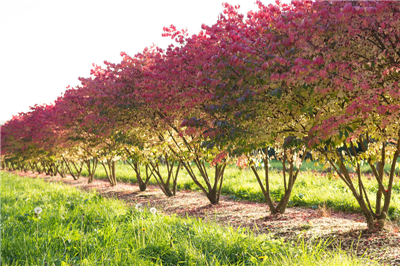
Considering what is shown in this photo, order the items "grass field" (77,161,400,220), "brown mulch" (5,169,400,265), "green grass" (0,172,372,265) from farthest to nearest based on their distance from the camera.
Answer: "grass field" (77,161,400,220), "brown mulch" (5,169,400,265), "green grass" (0,172,372,265)

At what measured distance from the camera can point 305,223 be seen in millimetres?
6125

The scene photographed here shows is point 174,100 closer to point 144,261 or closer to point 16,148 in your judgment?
point 144,261

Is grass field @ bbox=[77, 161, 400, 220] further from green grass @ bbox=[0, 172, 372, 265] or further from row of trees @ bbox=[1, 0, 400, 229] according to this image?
green grass @ bbox=[0, 172, 372, 265]

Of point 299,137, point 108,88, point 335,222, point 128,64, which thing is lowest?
point 335,222

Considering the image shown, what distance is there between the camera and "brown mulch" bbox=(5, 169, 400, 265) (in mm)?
4609

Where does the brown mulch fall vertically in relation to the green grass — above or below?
below

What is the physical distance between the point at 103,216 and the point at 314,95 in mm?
4047

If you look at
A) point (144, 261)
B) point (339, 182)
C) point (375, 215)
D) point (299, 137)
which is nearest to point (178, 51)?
point (299, 137)

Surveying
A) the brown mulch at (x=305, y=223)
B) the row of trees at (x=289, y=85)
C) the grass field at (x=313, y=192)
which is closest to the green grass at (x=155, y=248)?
the brown mulch at (x=305, y=223)

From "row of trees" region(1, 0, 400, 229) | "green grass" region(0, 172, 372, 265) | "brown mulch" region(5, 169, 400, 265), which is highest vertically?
"row of trees" region(1, 0, 400, 229)

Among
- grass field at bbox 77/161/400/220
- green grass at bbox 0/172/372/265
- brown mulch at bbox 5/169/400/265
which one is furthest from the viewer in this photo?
grass field at bbox 77/161/400/220

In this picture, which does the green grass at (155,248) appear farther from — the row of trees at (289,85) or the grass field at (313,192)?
the grass field at (313,192)

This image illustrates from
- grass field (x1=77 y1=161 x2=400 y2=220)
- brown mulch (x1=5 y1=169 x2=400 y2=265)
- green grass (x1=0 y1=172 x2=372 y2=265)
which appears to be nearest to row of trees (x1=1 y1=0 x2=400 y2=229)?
brown mulch (x1=5 y1=169 x2=400 y2=265)

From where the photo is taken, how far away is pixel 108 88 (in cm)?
836
